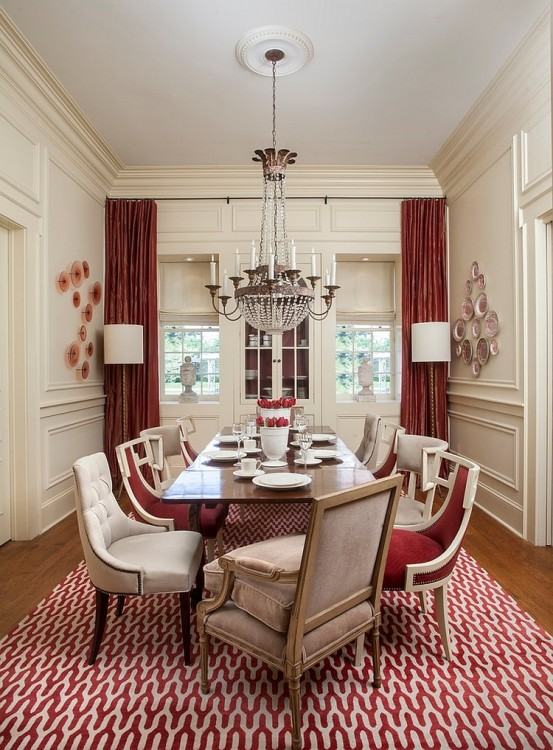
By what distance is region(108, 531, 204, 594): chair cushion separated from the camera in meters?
1.98

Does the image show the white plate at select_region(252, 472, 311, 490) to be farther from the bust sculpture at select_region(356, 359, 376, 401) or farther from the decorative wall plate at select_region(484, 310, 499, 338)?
the bust sculpture at select_region(356, 359, 376, 401)

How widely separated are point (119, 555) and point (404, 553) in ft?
4.18

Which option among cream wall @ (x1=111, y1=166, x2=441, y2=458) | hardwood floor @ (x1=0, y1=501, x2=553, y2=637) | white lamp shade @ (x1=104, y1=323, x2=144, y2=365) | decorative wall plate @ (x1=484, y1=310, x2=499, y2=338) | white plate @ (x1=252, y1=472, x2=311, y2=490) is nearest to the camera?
white plate @ (x1=252, y1=472, x2=311, y2=490)

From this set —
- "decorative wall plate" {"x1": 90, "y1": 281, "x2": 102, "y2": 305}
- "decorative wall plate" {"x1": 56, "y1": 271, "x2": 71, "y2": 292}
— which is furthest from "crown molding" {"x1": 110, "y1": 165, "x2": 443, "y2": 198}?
"decorative wall plate" {"x1": 56, "y1": 271, "x2": 71, "y2": 292}

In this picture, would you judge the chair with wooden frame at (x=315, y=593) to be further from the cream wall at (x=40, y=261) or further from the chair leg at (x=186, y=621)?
the cream wall at (x=40, y=261)

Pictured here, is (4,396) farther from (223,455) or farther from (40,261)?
(223,455)

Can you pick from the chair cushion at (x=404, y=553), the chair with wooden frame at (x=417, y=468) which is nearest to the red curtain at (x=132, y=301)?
the chair with wooden frame at (x=417, y=468)

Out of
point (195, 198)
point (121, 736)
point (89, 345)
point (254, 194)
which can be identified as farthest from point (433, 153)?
point (121, 736)

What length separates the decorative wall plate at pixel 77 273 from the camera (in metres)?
4.25

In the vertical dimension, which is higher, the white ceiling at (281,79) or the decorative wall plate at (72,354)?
the white ceiling at (281,79)

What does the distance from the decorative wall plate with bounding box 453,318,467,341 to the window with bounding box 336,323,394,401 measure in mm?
1058

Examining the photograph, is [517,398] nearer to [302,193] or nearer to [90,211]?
[302,193]

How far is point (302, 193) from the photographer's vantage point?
201 inches

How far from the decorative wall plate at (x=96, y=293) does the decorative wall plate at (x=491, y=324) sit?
370cm
